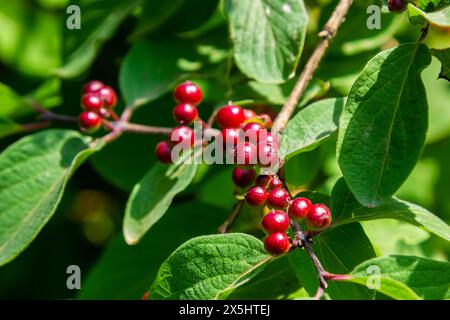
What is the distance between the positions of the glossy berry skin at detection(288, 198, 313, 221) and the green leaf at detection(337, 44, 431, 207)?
0.07 meters

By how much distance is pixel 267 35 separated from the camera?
130 centimetres

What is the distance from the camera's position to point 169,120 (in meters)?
1.67

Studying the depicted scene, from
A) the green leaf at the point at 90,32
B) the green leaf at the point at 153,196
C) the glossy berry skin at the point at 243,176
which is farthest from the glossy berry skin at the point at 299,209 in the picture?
the green leaf at the point at 90,32

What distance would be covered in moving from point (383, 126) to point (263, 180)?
198 mm

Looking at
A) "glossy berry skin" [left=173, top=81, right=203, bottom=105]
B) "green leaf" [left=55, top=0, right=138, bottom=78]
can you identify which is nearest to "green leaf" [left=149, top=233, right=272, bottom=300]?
"glossy berry skin" [left=173, top=81, right=203, bottom=105]

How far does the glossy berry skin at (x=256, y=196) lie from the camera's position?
104 cm

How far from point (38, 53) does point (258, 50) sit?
0.91 metres

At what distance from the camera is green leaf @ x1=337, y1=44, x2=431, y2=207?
1000 millimetres

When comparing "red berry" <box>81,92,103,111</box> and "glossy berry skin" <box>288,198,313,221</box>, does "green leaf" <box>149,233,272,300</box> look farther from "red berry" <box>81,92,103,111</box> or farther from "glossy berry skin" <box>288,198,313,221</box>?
"red berry" <box>81,92,103,111</box>

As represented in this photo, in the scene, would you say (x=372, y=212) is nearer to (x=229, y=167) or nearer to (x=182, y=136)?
(x=182, y=136)

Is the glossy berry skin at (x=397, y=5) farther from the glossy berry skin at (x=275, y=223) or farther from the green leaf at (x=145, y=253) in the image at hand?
the green leaf at (x=145, y=253)

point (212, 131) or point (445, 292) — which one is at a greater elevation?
point (212, 131)
